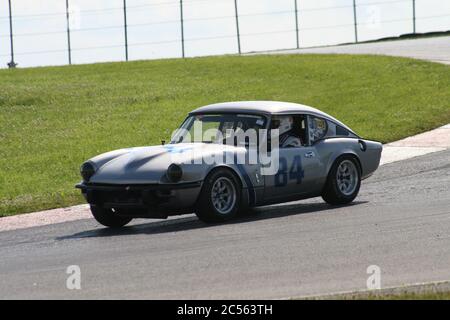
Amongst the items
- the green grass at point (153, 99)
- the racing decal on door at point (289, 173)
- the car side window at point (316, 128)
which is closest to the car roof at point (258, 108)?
the car side window at point (316, 128)

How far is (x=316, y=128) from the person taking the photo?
13719 millimetres

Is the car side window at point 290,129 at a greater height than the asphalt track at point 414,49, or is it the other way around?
the asphalt track at point 414,49

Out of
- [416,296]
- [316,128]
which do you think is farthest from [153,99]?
[416,296]

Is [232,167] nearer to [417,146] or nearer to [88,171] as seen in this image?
[88,171]

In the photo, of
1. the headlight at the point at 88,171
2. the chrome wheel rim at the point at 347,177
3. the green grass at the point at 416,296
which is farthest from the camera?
the chrome wheel rim at the point at 347,177

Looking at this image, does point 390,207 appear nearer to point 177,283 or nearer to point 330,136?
point 330,136

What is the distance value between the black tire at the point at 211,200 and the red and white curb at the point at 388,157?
2544mm

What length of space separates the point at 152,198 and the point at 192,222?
991 millimetres

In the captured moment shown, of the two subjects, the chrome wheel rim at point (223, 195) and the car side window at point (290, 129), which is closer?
the chrome wheel rim at point (223, 195)

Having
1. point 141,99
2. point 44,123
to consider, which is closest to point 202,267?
point 44,123

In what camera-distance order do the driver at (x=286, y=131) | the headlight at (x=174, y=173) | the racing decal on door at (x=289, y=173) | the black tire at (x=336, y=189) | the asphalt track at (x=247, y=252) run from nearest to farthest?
the asphalt track at (x=247, y=252) < the headlight at (x=174, y=173) < the racing decal on door at (x=289, y=173) < the driver at (x=286, y=131) < the black tire at (x=336, y=189)

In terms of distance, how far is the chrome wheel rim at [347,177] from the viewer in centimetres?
1371

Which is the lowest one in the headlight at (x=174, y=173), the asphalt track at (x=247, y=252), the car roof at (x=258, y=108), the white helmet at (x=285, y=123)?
the asphalt track at (x=247, y=252)

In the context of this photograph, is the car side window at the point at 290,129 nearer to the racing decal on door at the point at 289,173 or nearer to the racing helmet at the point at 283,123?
the racing helmet at the point at 283,123
